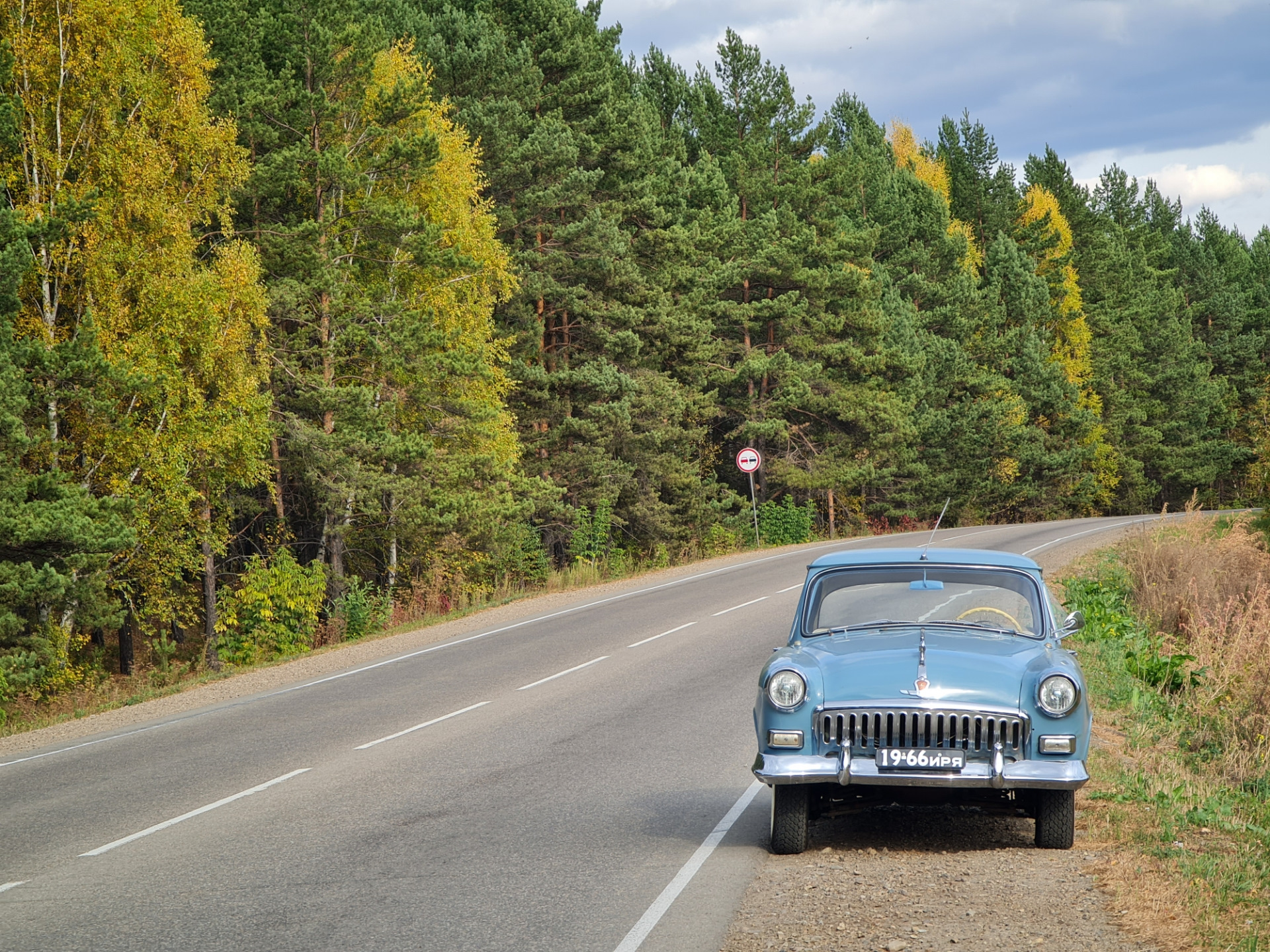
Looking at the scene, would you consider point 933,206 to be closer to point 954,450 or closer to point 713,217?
point 954,450

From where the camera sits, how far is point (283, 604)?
2588cm

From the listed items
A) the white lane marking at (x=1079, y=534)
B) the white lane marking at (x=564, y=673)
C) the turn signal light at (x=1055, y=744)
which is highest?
the turn signal light at (x=1055, y=744)

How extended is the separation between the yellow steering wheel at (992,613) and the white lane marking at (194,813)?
5865 millimetres

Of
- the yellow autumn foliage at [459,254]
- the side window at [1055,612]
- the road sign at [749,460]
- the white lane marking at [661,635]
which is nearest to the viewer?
the side window at [1055,612]

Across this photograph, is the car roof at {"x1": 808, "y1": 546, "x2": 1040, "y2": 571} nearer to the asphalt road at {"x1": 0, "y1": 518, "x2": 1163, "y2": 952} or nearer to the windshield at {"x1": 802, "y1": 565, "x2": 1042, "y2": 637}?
the windshield at {"x1": 802, "y1": 565, "x2": 1042, "y2": 637}

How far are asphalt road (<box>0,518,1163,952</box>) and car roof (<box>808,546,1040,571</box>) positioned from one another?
6.14 feet

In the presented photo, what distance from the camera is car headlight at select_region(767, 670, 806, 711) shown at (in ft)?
23.1

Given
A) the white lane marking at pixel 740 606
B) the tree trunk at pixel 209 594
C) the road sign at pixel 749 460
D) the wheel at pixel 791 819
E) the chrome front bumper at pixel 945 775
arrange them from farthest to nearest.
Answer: the road sign at pixel 749 460 → the tree trunk at pixel 209 594 → the white lane marking at pixel 740 606 → the wheel at pixel 791 819 → the chrome front bumper at pixel 945 775

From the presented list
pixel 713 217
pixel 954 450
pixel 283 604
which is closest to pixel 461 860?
pixel 283 604

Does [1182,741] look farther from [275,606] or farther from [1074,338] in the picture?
[1074,338]

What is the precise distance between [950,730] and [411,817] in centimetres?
406

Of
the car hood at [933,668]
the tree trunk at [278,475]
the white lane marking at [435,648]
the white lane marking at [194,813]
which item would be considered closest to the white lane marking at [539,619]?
the white lane marking at [435,648]

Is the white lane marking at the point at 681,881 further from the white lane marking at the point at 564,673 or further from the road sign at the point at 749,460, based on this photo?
the road sign at the point at 749,460

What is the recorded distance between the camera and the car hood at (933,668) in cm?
688
